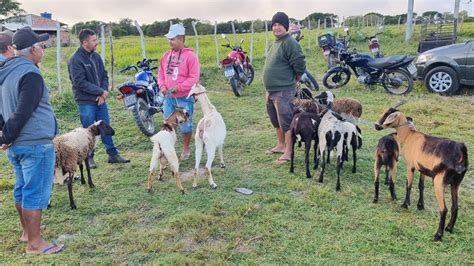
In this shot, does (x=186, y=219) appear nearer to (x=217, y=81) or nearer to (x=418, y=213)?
(x=418, y=213)

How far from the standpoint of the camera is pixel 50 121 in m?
3.21

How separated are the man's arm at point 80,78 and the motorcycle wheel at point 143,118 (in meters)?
1.41

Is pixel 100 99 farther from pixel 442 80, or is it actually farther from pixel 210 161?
pixel 442 80

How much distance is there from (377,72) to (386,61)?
38cm

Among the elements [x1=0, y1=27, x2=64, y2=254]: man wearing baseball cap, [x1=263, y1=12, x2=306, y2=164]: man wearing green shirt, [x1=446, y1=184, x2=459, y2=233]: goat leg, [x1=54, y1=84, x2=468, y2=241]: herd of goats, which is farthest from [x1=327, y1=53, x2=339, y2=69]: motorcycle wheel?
[x1=0, y1=27, x2=64, y2=254]: man wearing baseball cap

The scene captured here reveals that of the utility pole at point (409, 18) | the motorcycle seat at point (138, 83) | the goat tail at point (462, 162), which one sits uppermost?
the utility pole at point (409, 18)

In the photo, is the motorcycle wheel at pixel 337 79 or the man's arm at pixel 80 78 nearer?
the man's arm at pixel 80 78

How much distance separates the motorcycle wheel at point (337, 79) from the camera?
34.8 feet

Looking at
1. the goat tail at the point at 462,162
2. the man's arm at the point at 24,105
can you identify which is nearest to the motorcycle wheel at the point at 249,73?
the goat tail at the point at 462,162

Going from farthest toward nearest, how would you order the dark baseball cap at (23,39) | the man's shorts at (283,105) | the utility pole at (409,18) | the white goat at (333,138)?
the utility pole at (409,18) < the man's shorts at (283,105) < the white goat at (333,138) < the dark baseball cap at (23,39)

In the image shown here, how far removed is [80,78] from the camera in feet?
16.6

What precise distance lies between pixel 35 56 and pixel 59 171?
1637 millimetres

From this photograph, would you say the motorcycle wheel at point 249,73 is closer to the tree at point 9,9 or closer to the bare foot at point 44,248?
the bare foot at point 44,248

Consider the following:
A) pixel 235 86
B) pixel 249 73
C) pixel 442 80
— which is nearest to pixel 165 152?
pixel 235 86
